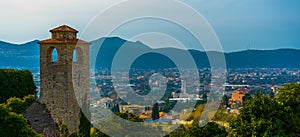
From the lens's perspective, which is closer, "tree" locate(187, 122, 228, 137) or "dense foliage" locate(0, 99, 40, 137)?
"dense foliage" locate(0, 99, 40, 137)

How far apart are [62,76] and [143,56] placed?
3.19 m

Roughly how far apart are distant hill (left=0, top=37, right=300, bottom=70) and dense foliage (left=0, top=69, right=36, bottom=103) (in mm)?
1695

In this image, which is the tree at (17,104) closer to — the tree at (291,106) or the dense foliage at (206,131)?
the dense foliage at (206,131)

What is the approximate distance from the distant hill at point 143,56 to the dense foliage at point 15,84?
169 centimetres

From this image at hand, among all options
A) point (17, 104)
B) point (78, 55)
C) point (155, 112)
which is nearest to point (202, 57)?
point (78, 55)

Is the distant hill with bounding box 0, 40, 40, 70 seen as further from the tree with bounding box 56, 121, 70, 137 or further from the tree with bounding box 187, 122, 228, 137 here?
the tree with bounding box 187, 122, 228, 137

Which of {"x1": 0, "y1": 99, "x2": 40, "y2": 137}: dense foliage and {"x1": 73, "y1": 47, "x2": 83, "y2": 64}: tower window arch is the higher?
{"x1": 73, "y1": 47, "x2": 83, "y2": 64}: tower window arch

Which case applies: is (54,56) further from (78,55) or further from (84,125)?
(84,125)

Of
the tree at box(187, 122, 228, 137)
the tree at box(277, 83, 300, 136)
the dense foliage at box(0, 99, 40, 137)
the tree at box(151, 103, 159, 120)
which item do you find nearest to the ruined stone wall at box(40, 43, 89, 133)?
the tree at box(151, 103, 159, 120)

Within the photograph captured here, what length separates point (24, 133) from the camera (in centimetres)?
906

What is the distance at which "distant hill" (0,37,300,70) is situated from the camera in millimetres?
14805

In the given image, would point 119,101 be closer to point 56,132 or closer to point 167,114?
point 167,114

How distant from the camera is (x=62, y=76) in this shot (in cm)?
1599

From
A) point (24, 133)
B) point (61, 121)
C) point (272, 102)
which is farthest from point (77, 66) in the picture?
point (272, 102)
